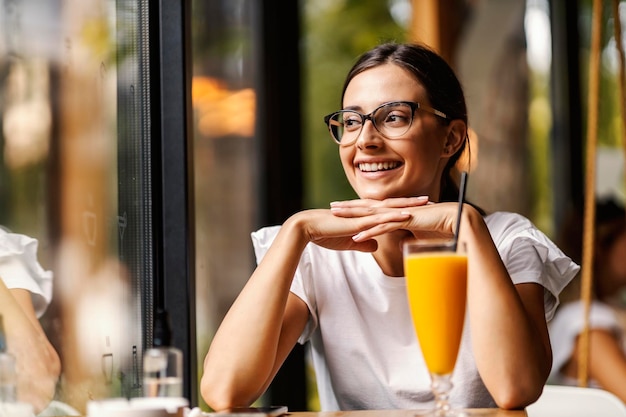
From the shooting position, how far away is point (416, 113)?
2.24 m

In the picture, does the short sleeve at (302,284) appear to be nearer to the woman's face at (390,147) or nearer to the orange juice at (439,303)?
the woman's face at (390,147)

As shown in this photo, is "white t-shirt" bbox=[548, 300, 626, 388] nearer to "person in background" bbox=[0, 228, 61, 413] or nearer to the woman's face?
the woman's face

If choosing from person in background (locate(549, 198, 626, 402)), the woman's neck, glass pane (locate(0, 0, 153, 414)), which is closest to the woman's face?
the woman's neck

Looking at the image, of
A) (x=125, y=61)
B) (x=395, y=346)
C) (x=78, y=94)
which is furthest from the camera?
(x=395, y=346)

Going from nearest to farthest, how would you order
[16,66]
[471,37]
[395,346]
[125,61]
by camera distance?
[16,66], [125,61], [395,346], [471,37]

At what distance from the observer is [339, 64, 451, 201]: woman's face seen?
2209mm

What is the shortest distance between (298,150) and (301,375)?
3.50 ft

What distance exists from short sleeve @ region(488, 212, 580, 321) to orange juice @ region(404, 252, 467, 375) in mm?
524

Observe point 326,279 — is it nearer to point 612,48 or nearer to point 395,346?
point 395,346

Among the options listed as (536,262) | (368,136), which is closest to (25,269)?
(368,136)

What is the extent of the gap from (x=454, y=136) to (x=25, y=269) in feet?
3.92

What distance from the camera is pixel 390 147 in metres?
2.21

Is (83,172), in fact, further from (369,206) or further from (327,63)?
(327,63)

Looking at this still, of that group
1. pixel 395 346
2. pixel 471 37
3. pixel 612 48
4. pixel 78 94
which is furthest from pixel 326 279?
pixel 612 48
